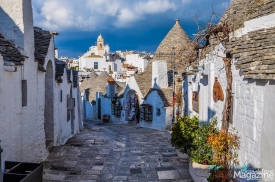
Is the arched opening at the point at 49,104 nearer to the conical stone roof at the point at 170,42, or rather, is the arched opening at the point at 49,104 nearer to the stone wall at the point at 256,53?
the stone wall at the point at 256,53

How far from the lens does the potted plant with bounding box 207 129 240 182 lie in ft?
19.9

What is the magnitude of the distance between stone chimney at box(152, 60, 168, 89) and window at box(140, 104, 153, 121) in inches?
73.2

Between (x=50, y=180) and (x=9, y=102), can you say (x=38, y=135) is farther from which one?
(x=9, y=102)

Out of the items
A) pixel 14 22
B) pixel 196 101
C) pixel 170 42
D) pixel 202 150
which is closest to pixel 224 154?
pixel 202 150

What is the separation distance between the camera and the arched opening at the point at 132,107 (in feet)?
83.4

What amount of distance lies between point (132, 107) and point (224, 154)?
19.7 metres

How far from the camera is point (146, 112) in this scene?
2248 centimetres

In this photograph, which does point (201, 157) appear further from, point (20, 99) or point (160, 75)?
point (160, 75)

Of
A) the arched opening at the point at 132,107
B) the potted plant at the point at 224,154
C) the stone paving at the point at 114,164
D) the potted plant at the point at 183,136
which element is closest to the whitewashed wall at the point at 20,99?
the stone paving at the point at 114,164

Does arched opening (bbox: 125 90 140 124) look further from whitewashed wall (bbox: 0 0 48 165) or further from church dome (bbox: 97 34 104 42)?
church dome (bbox: 97 34 104 42)

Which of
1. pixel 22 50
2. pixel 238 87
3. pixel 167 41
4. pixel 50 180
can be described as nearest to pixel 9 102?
pixel 22 50

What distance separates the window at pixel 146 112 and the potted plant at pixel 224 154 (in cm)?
1527

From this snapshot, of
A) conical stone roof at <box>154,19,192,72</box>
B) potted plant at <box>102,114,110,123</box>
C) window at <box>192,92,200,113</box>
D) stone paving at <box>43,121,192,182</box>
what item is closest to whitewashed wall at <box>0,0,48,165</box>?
stone paving at <box>43,121,192,182</box>

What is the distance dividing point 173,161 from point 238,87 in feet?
14.6
